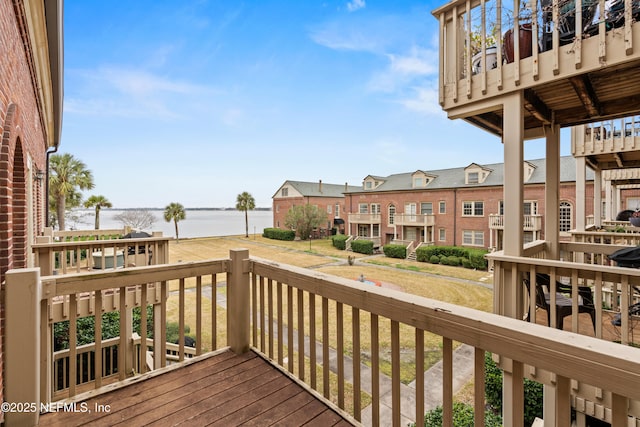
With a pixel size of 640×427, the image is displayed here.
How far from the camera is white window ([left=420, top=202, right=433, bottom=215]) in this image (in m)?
23.7

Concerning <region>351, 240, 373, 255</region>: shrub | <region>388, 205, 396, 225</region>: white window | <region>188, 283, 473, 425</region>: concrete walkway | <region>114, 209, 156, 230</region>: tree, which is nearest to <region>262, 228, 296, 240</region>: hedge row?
<region>351, 240, 373, 255</region>: shrub

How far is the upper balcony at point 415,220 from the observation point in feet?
76.6

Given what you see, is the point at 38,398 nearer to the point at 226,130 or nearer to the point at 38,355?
the point at 38,355

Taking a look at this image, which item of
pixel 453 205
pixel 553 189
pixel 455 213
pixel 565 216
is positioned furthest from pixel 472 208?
pixel 553 189

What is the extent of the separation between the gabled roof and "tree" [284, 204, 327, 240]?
3192 mm

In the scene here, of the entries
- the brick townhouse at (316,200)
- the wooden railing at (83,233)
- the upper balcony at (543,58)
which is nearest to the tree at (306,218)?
the brick townhouse at (316,200)

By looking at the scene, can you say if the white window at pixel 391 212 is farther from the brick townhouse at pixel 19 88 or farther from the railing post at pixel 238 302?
the railing post at pixel 238 302

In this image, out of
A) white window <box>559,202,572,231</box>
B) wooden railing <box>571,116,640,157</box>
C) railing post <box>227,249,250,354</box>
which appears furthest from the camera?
white window <box>559,202,572,231</box>

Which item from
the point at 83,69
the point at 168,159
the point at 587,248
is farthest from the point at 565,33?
the point at 168,159

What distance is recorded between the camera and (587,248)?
4637mm

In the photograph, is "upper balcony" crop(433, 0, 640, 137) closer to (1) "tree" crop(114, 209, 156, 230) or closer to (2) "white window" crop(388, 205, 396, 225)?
(2) "white window" crop(388, 205, 396, 225)

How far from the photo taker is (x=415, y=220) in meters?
23.9

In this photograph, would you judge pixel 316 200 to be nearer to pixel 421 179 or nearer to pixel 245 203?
pixel 245 203

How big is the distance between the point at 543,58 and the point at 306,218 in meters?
29.3
